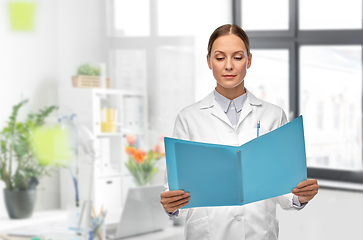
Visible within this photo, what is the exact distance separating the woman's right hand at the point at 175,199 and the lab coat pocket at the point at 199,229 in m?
0.13

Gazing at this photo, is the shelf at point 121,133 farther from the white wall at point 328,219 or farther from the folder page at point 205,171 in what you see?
the folder page at point 205,171

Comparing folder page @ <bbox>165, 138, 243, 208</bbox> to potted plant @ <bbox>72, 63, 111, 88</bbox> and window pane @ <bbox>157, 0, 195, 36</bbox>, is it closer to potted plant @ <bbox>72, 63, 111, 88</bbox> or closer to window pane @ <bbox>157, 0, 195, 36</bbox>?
potted plant @ <bbox>72, 63, 111, 88</bbox>

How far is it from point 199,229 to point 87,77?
156cm

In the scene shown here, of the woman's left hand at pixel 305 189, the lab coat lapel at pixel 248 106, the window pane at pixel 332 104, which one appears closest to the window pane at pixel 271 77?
the window pane at pixel 332 104

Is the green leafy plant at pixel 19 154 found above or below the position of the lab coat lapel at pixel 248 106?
below

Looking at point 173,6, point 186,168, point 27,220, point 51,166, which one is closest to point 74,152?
point 51,166

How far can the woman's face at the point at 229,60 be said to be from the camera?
1076 millimetres

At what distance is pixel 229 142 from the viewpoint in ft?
3.57

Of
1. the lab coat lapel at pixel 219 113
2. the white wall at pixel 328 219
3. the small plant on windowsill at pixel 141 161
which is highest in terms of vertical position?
the lab coat lapel at pixel 219 113

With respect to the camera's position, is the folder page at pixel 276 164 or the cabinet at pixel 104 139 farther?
the cabinet at pixel 104 139

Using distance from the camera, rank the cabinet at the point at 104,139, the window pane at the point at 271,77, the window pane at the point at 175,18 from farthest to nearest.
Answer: the window pane at the point at 271,77 → the window pane at the point at 175,18 → the cabinet at the point at 104,139

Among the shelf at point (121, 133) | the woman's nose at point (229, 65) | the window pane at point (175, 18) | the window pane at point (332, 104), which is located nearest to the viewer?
the woman's nose at point (229, 65)

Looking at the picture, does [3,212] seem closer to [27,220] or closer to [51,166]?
[27,220]

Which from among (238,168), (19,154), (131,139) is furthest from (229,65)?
(131,139)
